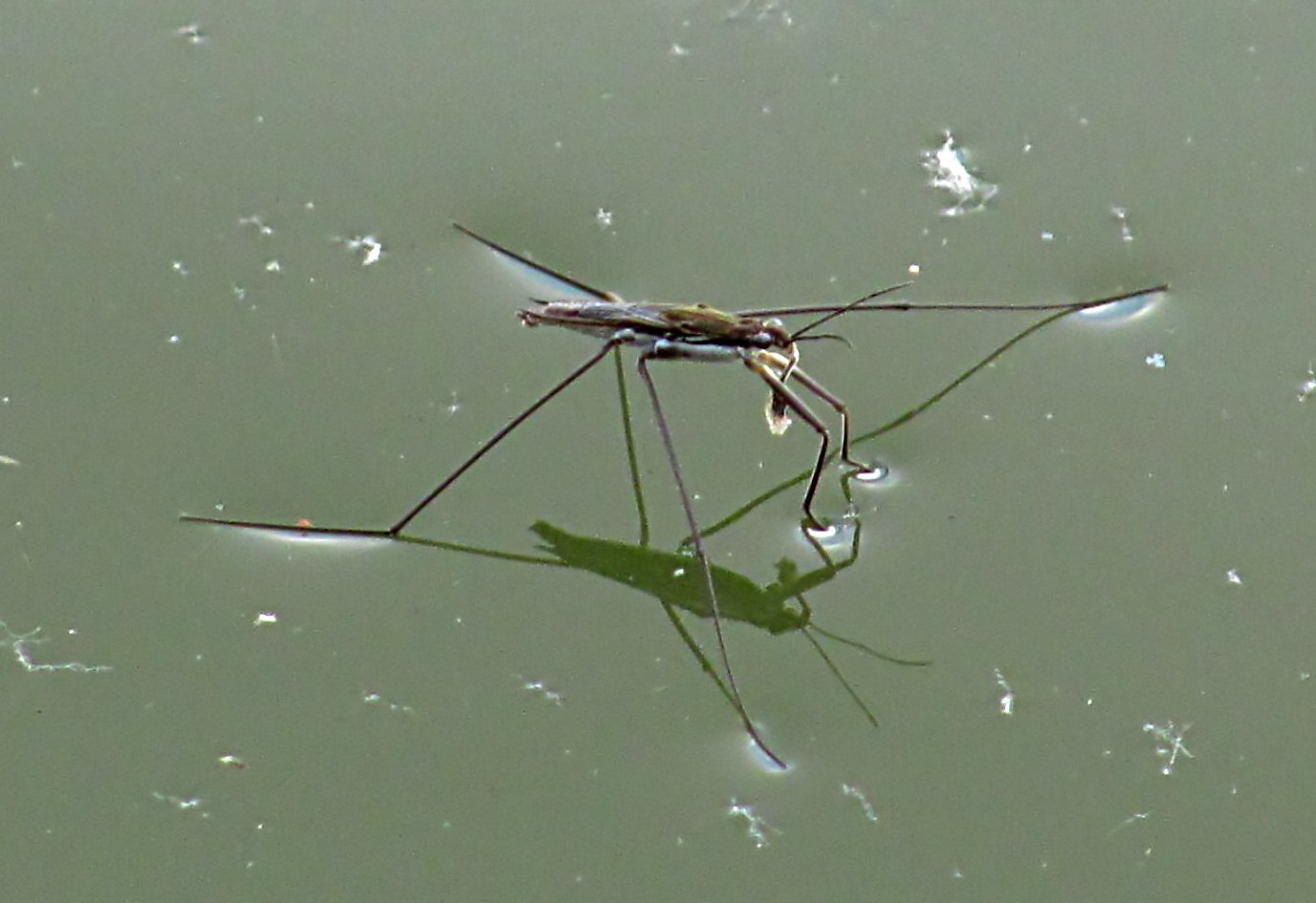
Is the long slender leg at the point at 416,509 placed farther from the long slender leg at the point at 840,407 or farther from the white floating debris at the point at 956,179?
the white floating debris at the point at 956,179

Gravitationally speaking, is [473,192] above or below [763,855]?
above

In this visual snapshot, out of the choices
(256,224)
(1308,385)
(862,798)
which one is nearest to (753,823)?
(862,798)

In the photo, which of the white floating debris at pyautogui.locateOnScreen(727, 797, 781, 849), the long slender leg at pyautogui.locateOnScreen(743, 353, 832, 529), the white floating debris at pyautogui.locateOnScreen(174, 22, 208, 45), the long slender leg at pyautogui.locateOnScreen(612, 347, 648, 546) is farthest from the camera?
the white floating debris at pyautogui.locateOnScreen(174, 22, 208, 45)

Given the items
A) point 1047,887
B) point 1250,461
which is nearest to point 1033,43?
point 1250,461

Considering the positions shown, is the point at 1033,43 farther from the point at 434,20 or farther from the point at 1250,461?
the point at 434,20

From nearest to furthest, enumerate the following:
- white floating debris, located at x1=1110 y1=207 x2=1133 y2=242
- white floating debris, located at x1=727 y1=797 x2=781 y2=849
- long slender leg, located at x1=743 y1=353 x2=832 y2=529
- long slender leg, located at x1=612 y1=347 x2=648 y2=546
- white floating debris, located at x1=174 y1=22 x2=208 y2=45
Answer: white floating debris, located at x1=727 y1=797 x2=781 y2=849
long slender leg, located at x1=743 y1=353 x2=832 y2=529
long slender leg, located at x1=612 y1=347 x2=648 y2=546
white floating debris, located at x1=1110 y1=207 x2=1133 y2=242
white floating debris, located at x1=174 y1=22 x2=208 y2=45

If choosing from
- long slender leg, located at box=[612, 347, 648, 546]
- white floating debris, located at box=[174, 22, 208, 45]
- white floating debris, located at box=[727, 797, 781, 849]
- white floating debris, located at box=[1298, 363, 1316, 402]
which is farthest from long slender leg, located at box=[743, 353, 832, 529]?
white floating debris, located at box=[174, 22, 208, 45]

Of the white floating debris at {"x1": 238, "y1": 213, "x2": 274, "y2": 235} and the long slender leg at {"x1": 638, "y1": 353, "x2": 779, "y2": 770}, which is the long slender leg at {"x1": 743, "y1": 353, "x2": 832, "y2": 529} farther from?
the white floating debris at {"x1": 238, "y1": 213, "x2": 274, "y2": 235}

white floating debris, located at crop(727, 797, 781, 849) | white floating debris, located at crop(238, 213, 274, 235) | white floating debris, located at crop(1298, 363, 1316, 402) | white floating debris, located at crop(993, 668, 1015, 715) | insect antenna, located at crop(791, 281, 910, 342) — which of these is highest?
white floating debris, located at crop(238, 213, 274, 235)
